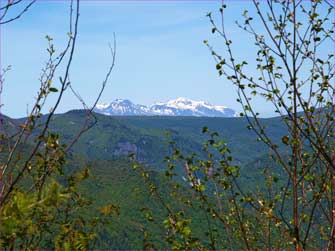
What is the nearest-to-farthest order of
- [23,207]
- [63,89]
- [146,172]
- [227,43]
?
1. [23,207]
2. [63,89]
3. [227,43]
4. [146,172]

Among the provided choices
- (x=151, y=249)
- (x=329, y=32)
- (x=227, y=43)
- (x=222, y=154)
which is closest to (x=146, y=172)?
(x=151, y=249)

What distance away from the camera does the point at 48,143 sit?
22.6 ft

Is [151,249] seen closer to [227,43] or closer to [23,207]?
[227,43]

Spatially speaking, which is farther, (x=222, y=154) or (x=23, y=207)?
(x=222, y=154)

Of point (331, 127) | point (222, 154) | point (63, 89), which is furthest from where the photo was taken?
point (222, 154)

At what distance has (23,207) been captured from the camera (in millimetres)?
2055

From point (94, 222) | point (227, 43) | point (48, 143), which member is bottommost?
point (94, 222)

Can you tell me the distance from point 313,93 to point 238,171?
161 cm

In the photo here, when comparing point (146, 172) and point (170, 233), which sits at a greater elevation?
point (146, 172)

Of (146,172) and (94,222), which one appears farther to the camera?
(146,172)

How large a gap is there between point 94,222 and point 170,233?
1.31 m

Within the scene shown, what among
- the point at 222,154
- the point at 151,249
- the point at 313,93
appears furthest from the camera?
the point at 151,249

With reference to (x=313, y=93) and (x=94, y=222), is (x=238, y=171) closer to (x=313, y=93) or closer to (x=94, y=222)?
(x=313, y=93)

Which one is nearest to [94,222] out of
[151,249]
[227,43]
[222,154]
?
[151,249]
